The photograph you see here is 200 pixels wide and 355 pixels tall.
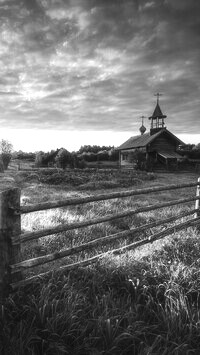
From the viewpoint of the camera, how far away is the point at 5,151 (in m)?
33.8

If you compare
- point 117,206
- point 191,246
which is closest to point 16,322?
point 191,246

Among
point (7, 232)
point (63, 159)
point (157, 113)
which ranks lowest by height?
point (7, 232)

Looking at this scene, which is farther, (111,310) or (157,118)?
(157,118)

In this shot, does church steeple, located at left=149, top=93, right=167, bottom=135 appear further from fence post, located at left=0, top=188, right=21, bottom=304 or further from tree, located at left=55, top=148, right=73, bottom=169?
fence post, located at left=0, top=188, right=21, bottom=304

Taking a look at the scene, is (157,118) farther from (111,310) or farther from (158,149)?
(111,310)

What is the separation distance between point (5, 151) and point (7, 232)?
33.5 metres

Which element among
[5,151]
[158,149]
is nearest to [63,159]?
[5,151]

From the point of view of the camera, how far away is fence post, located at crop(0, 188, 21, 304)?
2727 mm

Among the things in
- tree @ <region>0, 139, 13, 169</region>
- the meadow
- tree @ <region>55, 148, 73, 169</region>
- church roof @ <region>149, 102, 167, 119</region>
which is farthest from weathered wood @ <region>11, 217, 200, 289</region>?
church roof @ <region>149, 102, 167, 119</region>

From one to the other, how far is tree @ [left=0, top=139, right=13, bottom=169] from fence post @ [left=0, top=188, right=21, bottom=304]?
→ 30.8m

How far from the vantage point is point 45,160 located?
3741 centimetres

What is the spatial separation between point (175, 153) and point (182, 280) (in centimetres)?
3458

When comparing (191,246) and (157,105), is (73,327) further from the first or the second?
(157,105)

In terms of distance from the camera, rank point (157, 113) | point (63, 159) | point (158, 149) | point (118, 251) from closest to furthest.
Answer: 1. point (118, 251)
2. point (63, 159)
3. point (158, 149)
4. point (157, 113)
